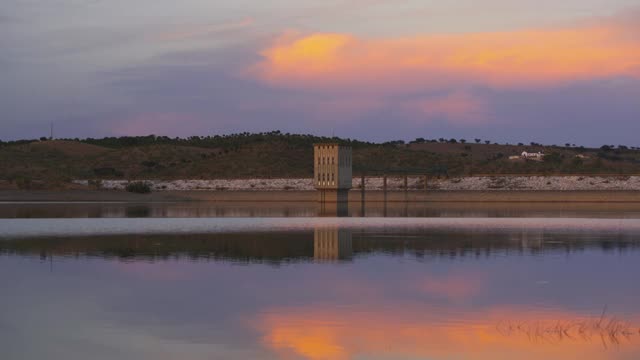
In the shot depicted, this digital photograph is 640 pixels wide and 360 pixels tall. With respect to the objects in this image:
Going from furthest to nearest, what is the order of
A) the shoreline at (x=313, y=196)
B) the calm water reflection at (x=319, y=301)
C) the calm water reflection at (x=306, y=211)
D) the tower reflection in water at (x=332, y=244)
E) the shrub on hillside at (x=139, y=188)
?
1. the shrub on hillside at (x=139, y=188)
2. the shoreline at (x=313, y=196)
3. the calm water reflection at (x=306, y=211)
4. the tower reflection in water at (x=332, y=244)
5. the calm water reflection at (x=319, y=301)

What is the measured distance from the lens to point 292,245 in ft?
113

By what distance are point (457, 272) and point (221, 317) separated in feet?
30.1

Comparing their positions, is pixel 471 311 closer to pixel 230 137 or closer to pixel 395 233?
pixel 395 233

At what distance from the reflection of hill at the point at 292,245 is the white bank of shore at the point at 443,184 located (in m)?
54.8

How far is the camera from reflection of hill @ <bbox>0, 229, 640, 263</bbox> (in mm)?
30453

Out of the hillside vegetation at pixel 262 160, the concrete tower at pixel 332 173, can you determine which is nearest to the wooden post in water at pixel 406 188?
the hillside vegetation at pixel 262 160

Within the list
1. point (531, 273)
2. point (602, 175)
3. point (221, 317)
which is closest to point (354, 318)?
point (221, 317)

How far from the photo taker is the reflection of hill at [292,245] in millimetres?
30453

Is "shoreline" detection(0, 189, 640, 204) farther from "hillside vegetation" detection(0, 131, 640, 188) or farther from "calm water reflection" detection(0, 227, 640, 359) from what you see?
"calm water reflection" detection(0, 227, 640, 359)

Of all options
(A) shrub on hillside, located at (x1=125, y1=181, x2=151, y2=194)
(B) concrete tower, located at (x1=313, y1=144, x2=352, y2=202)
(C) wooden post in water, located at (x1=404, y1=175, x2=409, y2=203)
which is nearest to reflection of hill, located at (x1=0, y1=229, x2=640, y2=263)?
(C) wooden post in water, located at (x1=404, y1=175, x2=409, y2=203)

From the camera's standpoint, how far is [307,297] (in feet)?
65.9

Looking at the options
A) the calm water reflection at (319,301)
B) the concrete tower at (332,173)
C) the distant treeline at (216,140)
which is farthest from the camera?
the distant treeline at (216,140)

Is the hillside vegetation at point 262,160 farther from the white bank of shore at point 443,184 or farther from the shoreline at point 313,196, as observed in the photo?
the shoreline at point 313,196

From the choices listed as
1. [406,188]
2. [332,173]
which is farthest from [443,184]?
[332,173]
